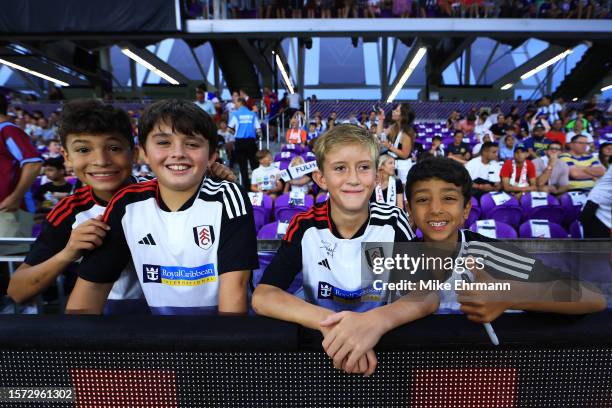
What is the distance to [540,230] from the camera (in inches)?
167

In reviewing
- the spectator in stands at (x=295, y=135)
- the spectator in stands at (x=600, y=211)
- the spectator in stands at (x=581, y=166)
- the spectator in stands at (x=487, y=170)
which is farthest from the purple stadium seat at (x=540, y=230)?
the spectator in stands at (x=295, y=135)

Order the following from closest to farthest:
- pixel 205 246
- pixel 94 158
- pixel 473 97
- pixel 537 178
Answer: pixel 205 246 → pixel 94 158 → pixel 537 178 → pixel 473 97

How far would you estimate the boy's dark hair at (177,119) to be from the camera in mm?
1234

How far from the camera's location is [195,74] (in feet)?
89.2

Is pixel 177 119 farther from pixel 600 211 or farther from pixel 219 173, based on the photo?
pixel 600 211

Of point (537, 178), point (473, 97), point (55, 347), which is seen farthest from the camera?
point (473, 97)

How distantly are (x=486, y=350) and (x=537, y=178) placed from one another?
22.2 ft

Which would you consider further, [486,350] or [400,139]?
[400,139]

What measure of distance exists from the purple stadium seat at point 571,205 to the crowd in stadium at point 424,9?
9832 millimetres

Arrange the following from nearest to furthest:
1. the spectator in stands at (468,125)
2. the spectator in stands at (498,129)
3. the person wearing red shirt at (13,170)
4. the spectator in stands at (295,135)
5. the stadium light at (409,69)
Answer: the person wearing red shirt at (13,170) < the spectator in stands at (295,135) < the spectator in stands at (498,129) < the spectator in stands at (468,125) < the stadium light at (409,69)

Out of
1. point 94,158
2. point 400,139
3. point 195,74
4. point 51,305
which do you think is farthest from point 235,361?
point 195,74

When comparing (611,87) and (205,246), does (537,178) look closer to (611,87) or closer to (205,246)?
(205,246)

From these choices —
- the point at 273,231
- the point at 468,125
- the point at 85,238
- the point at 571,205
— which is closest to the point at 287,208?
the point at 273,231

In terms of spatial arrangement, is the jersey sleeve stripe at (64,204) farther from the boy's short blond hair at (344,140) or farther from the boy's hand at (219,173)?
the boy's short blond hair at (344,140)
